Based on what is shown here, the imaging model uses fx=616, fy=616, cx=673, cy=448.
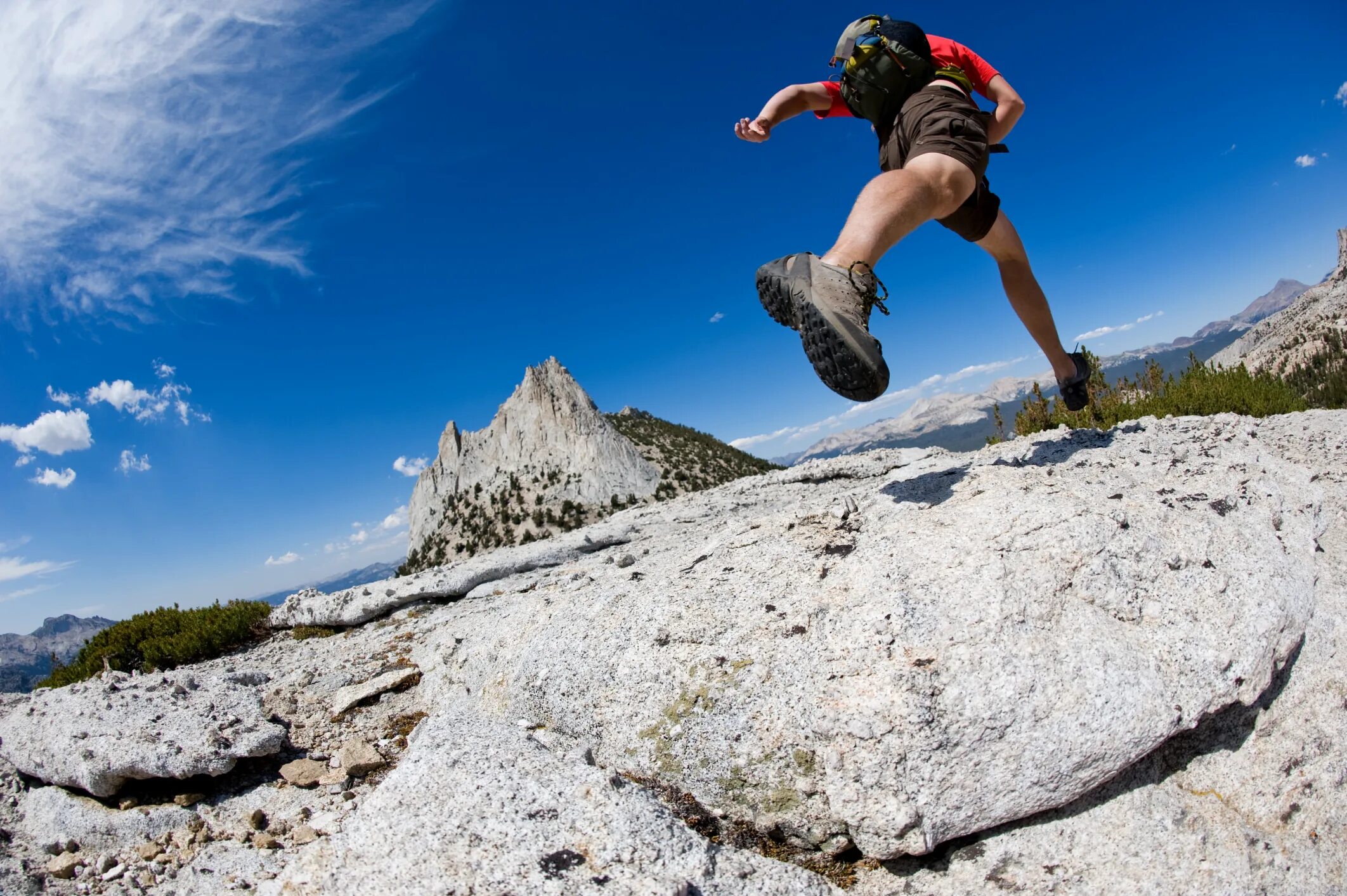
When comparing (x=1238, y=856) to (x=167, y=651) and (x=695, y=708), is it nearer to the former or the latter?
(x=695, y=708)

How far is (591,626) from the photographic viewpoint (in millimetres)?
3674

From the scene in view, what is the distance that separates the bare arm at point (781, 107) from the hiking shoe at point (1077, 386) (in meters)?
2.93

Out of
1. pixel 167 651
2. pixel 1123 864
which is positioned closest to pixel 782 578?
pixel 1123 864

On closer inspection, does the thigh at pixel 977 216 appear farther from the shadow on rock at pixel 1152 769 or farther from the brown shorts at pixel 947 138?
the shadow on rock at pixel 1152 769

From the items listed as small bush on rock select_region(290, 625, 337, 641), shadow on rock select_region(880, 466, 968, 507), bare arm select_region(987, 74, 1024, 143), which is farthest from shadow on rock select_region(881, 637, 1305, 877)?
small bush on rock select_region(290, 625, 337, 641)

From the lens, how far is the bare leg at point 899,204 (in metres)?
2.90

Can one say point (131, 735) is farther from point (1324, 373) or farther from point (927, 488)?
point (1324, 373)

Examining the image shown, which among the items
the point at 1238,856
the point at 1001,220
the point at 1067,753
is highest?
the point at 1001,220

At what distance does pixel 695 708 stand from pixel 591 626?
96cm

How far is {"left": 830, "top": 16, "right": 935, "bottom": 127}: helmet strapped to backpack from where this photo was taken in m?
3.72

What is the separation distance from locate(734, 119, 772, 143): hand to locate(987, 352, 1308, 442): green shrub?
5.88 meters

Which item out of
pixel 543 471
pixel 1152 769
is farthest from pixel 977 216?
pixel 543 471

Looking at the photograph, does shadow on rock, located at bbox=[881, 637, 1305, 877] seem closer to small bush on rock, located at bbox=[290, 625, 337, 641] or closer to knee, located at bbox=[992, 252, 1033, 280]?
knee, located at bbox=[992, 252, 1033, 280]

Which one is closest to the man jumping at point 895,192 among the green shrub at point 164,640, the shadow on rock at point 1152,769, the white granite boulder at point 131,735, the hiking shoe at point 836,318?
the hiking shoe at point 836,318
